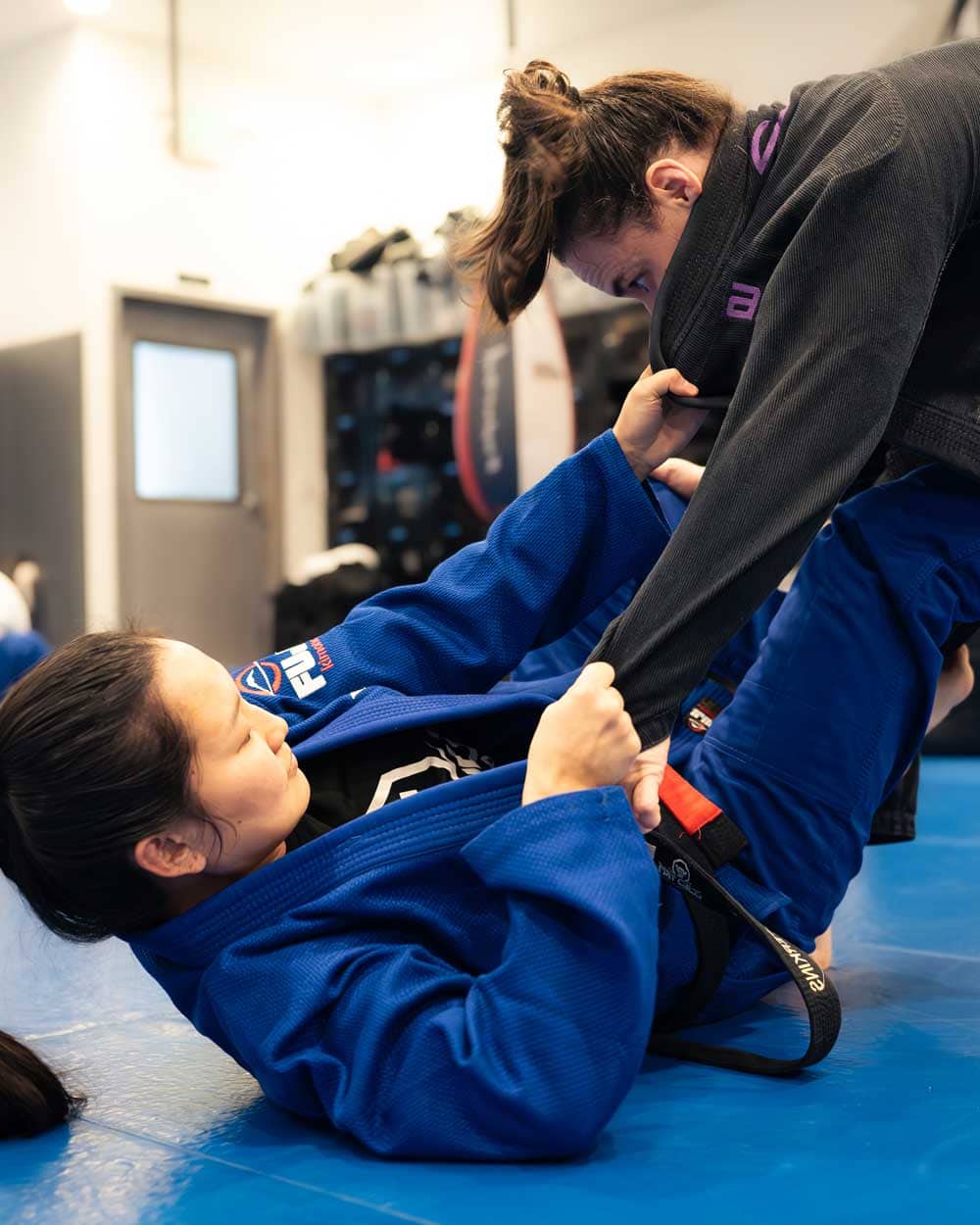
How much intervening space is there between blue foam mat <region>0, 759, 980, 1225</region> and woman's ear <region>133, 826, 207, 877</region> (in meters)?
0.22

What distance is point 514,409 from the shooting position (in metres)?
5.63

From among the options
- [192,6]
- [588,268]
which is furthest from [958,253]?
[192,6]

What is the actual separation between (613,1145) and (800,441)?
622mm

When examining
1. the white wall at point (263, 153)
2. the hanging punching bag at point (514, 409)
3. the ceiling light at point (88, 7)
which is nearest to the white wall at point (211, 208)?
the white wall at point (263, 153)

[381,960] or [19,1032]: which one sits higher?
[381,960]

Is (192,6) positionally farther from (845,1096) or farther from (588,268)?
(845,1096)

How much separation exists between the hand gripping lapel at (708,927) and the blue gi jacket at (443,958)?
30 millimetres

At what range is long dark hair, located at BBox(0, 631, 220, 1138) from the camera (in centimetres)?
114

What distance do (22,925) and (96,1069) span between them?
830 mm

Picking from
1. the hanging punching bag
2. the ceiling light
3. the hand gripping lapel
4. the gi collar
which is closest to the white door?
the ceiling light

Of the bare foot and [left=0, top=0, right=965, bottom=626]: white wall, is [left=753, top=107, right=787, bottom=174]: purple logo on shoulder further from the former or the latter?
[left=0, top=0, right=965, bottom=626]: white wall

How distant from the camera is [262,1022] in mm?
1146

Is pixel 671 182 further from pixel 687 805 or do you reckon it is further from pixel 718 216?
pixel 687 805

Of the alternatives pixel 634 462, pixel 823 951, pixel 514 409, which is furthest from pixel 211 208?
pixel 823 951
